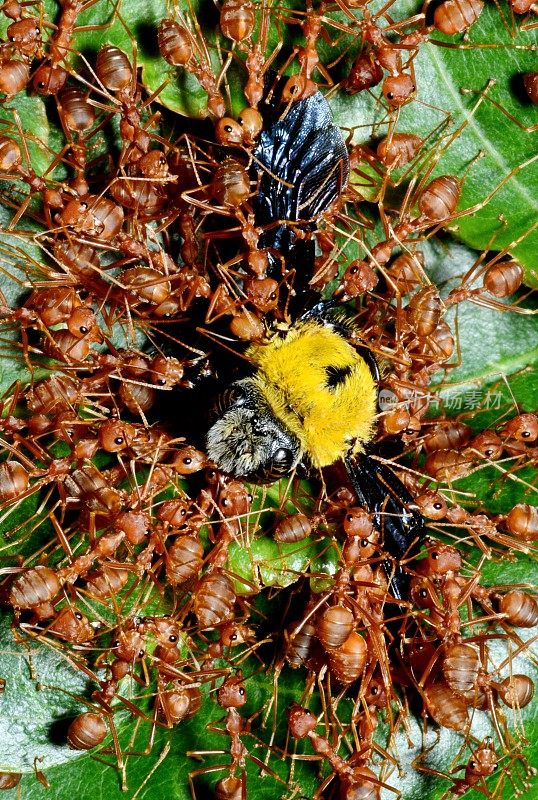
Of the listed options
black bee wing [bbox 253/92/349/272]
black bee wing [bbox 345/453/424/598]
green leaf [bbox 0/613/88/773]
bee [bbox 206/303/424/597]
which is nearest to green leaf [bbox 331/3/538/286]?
black bee wing [bbox 253/92/349/272]

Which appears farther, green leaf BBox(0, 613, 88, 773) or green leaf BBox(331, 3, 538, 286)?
green leaf BBox(331, 3, 538, 286)

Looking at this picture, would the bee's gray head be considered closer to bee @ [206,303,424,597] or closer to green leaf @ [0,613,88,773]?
bee @ [206,303,424,597]

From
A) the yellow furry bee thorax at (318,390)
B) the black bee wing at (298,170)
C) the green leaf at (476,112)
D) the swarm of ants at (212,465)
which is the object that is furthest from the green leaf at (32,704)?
the green leaf at (476,112)

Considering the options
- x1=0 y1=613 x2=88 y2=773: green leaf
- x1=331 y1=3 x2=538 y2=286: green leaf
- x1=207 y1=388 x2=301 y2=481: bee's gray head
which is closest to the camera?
x1=207 y1=388 x2=301 y2=481: bee's gray head

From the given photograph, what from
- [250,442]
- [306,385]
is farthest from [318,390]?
[250,442]

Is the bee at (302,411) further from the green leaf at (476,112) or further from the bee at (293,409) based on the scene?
the green leaf at (476,112)

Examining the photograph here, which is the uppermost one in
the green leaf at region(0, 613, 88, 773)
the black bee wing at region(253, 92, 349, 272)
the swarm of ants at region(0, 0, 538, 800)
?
the black bee wing at region(253, 92, 349, 272)
